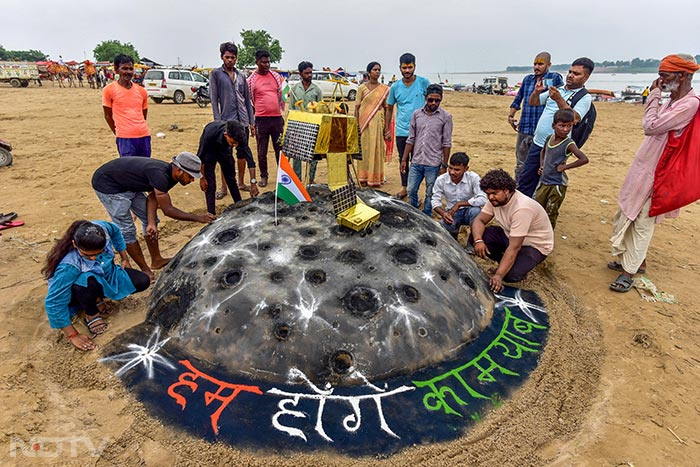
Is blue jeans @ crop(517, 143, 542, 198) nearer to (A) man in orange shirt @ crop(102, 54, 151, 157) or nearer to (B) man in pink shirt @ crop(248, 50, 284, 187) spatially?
(B) man in pink shirt @ crop(248, 50, 284, 187)

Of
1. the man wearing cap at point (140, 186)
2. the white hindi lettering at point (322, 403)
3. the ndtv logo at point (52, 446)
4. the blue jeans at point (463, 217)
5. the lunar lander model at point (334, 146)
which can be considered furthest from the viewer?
the blue jeans at point (463, 217)

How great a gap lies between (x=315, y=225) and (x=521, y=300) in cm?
232

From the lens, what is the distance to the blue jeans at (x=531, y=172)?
17.9 ft

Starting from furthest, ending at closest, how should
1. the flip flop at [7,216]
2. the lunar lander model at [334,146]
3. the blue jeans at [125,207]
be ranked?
1. the flip flop at [7,216]
2. the blue jeans at [125,207]
3. the lunar lander model at [334,146]

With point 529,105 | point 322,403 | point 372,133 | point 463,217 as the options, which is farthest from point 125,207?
point 529,105

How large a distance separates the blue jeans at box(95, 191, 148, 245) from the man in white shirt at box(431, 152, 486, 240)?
3614 mm

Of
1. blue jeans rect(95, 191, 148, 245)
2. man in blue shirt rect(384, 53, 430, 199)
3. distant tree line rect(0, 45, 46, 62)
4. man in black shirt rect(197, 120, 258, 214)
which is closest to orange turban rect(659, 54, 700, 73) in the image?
man in blue shirt rect(384, 53, 430, 199)

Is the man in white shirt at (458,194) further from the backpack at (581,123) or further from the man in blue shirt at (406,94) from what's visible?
the backpack at (581,123)

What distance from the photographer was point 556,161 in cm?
492

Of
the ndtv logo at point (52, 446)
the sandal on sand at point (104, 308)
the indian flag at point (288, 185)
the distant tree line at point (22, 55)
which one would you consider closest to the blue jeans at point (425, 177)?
the indian flag at point (288, 185)

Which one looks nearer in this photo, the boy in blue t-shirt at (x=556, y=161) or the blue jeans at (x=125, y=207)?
the blue jeans at (x=125, y=207)

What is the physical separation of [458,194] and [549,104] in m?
1.68

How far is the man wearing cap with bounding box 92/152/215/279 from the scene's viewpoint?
4086 mm

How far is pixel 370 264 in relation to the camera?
3.56 metres
